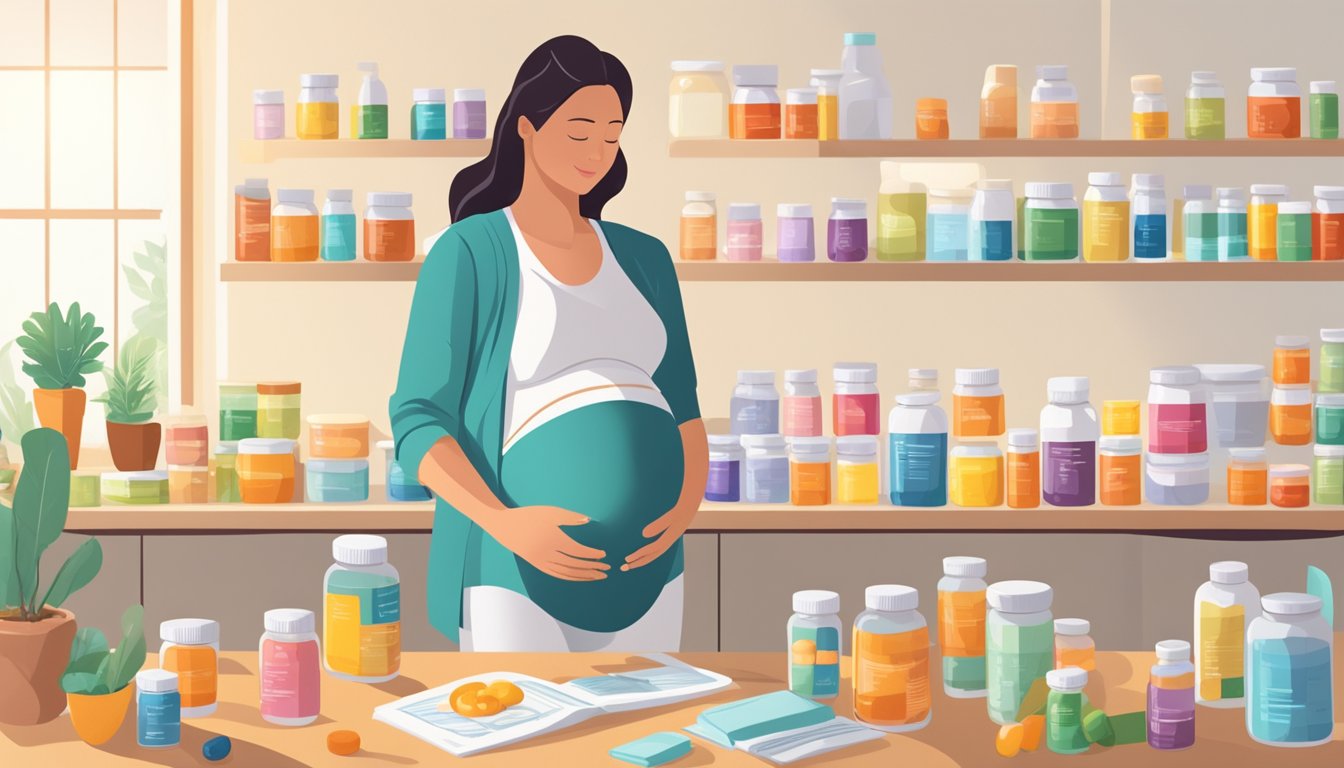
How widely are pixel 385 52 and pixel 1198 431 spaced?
6.07 feet

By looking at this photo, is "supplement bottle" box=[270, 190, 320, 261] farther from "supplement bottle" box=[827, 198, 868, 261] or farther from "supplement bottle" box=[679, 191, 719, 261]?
"supplement bottle" box=[827, 198, 868, 261]

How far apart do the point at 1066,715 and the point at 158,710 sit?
0.88 meters

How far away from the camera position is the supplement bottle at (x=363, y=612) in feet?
5.68

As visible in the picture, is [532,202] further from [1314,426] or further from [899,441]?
[1314,426]

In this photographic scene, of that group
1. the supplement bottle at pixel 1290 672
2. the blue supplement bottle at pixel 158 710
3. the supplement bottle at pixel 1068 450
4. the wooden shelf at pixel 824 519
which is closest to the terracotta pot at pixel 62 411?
the wooden shelf at pixel 824 519

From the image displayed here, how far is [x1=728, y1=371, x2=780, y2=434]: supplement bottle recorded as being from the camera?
314 cm

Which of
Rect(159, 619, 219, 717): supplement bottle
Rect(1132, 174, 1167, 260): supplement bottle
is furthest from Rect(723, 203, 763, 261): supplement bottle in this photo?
Rect(159, 619, 219, 717): supplement bottle

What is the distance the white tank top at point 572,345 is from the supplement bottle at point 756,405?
3.06 ft

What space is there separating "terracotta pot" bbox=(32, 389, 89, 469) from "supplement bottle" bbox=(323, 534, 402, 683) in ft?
5.30

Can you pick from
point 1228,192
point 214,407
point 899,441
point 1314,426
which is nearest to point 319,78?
point 214,407

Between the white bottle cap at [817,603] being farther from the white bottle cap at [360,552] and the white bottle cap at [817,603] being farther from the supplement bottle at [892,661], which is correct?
the white bottle cap at [360,552]

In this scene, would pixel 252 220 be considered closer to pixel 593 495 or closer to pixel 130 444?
pixel 130 444

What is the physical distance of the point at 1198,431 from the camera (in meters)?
3.01

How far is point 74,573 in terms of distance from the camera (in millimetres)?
1626
